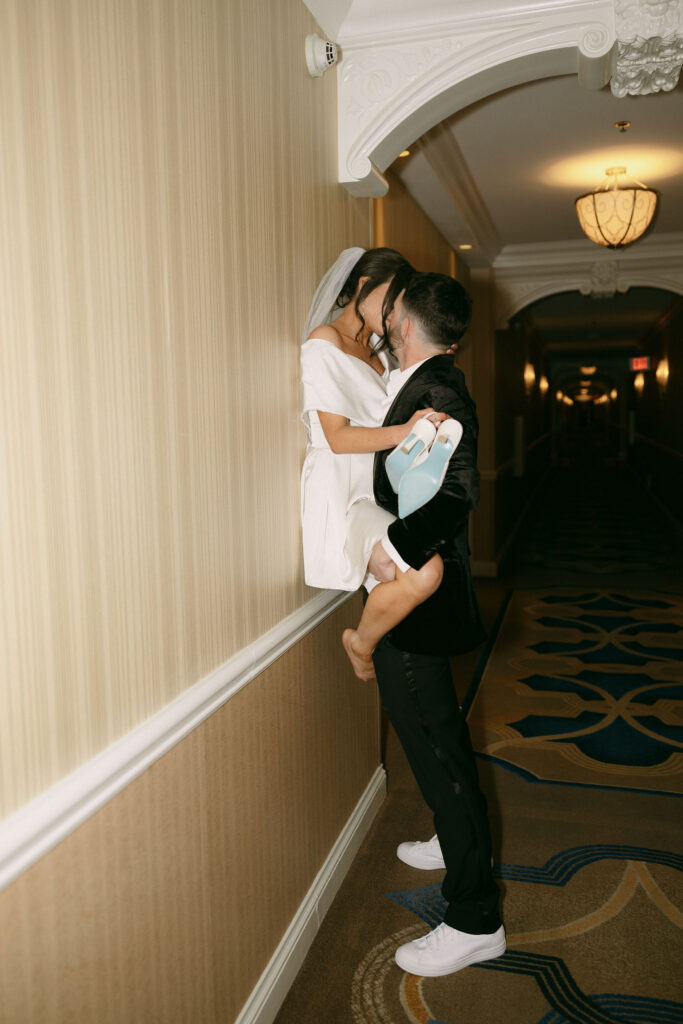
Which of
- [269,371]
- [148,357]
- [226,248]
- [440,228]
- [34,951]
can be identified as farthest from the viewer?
[440,228]

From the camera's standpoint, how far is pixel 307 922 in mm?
2266

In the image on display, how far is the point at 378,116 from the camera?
2.54 m

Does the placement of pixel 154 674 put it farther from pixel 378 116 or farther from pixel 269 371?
pixel 378 116

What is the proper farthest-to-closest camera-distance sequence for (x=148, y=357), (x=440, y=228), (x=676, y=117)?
(x=440, y=228), (x=676, y=117), (x=148, y=357)

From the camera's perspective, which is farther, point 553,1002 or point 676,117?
point 676,117

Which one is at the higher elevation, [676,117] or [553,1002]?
[676,117]

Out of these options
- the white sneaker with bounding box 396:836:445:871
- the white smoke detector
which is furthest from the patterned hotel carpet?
the white smoke detector

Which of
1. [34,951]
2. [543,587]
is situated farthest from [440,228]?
[34,951]

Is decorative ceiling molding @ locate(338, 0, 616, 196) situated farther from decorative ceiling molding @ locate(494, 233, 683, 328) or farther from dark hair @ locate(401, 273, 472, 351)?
decorative ceiling molding @ locate(494, 233, 683, 328)

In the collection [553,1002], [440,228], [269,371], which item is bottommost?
[553,1002]

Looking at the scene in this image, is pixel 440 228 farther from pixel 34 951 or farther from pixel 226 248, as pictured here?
pixel 34 951

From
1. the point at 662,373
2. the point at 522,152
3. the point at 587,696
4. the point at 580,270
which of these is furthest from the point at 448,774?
the point at 662,373

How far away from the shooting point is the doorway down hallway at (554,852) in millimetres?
2074

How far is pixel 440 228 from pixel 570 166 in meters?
1.12
